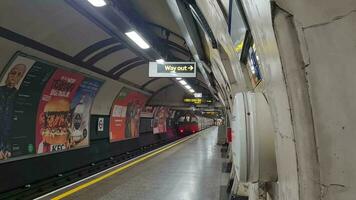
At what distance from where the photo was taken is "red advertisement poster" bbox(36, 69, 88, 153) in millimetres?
7395

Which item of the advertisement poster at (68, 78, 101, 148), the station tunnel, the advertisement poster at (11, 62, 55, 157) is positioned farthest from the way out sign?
the advertisement poster at (11, 62, 55, 157)

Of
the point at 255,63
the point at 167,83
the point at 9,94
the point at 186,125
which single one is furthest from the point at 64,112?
the point at 186,125

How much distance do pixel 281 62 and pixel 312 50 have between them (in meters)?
0.13

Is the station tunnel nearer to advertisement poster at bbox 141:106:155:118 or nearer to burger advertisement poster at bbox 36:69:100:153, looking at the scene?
burger advertisement poster at bbox 36:69:100:153

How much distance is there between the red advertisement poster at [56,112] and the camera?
739cm

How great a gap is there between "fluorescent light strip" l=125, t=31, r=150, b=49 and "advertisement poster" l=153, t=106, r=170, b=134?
43.1ft

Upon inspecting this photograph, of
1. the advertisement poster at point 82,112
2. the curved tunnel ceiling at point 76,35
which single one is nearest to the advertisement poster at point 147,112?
the curved tunnel ceiling at point 76,35

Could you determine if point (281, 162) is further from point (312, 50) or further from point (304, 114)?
point (312, 50)

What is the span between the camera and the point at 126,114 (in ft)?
45.8

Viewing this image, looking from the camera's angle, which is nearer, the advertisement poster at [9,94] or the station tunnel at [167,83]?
the station tunnel at [167,83]

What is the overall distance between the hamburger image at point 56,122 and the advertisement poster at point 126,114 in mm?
3511

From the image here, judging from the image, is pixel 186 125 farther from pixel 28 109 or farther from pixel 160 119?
pixel 28 109

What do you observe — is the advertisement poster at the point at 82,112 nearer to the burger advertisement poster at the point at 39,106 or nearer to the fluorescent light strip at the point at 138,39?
the burger advertisement poster at the point at 39,106

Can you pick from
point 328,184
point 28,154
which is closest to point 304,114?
point 328,184
